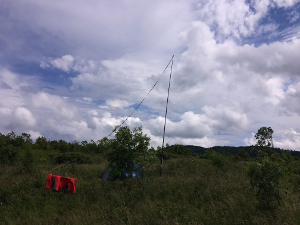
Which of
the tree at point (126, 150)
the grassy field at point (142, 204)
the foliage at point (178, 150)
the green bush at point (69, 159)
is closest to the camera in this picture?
the grassy field at point (142, 204)

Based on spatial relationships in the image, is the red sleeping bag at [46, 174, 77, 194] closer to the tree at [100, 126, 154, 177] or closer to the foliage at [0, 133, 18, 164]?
the tree at [100, 126, 154, 177]

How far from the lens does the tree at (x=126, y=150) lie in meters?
9.85

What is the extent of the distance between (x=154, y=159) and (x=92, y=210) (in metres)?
4.44

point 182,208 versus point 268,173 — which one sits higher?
point 268,173

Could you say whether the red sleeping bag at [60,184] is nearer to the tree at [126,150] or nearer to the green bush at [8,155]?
the tree at [126,150]

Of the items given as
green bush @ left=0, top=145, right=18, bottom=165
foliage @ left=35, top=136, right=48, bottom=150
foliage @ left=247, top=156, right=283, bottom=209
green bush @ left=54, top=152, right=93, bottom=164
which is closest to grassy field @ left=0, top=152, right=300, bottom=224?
foliage @ left=247, top=156, right=283, bottom=209

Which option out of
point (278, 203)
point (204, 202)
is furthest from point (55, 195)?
point (278, 203)

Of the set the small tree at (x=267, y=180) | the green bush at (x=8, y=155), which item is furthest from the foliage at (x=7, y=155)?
the small tree at (x=267, y=180)

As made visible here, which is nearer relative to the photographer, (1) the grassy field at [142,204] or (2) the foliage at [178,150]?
(1) the grassy field at [142,204]

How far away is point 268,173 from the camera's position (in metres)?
5.58

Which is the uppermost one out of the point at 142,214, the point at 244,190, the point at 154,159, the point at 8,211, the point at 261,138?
the point at 261,138

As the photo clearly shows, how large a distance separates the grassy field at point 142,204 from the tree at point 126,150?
0.90m

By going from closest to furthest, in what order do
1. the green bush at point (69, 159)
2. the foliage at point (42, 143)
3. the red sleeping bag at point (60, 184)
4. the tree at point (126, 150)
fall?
the red sleeping bag at point (60, 184) < the tree at point (126, 150) < the green bush at point (69, 159) < the foliage at point (42, 143)

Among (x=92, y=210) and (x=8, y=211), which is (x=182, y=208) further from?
(x=8, y=211)
